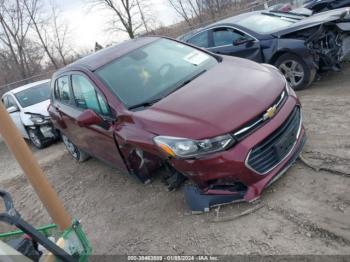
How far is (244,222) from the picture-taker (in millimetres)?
3561

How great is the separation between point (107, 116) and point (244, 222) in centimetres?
209

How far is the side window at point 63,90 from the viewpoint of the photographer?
6.03 metres

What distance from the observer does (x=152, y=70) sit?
15.8 feet

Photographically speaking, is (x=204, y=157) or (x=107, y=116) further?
(x=107, y=116)

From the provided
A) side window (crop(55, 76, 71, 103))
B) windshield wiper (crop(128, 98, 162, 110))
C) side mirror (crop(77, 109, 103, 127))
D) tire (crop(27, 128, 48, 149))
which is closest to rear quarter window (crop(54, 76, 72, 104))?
side window (crop(55, 76, 71, 103))

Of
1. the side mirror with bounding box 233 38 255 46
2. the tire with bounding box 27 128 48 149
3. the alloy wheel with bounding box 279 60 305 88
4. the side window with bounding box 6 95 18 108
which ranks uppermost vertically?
the side mirror with bounding box 233 38 255 46

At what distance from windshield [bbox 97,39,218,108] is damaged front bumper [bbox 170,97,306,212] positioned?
44.0 inches

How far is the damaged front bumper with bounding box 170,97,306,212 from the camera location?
11.5ft

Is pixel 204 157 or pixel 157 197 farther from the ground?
pixel 204 157

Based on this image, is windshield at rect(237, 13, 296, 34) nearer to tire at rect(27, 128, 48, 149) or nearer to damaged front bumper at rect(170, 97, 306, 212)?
damaged front bumper at rect(170, 97, 306, 212)

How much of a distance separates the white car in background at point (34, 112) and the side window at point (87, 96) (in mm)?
3790

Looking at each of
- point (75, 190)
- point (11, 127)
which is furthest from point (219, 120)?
point (75, 190)

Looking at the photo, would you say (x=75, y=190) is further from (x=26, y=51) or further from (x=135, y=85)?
(x=26, y=51)

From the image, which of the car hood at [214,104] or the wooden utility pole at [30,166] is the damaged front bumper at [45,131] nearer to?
the car hood at [214,104]
